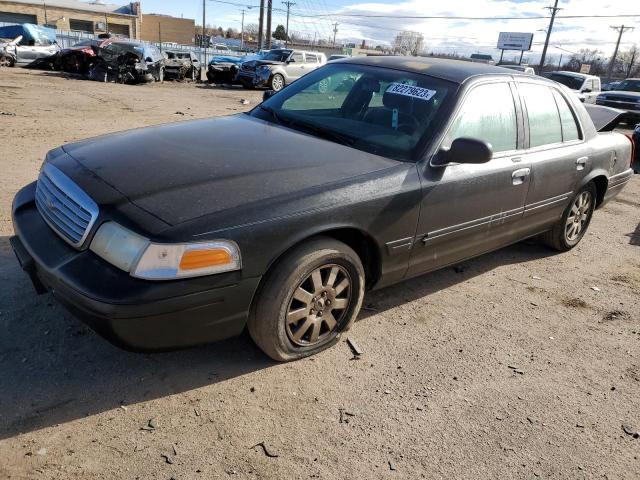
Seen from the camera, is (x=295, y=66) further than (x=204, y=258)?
Yes

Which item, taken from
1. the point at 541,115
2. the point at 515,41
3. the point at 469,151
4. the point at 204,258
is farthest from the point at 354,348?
the point at 515,41

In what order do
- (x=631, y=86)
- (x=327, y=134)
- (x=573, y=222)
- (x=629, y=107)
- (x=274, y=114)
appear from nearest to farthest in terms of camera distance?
(x=327, y=134)
(x=274, y=114)
(x=573, y=222)
(x=629, y=107)
(x=631, y=86)

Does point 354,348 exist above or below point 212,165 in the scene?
below

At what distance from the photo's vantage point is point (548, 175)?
165 inches

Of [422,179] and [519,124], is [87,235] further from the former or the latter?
[519,124]

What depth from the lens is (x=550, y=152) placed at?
4199mm

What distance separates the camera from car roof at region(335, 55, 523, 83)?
3656 mm

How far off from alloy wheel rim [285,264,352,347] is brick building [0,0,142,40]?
54.5 metres

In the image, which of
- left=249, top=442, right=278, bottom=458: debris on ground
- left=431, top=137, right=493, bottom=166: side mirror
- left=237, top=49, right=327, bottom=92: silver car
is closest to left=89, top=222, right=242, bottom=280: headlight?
left=249, top=442, right=278, bottom=458: debris on ground

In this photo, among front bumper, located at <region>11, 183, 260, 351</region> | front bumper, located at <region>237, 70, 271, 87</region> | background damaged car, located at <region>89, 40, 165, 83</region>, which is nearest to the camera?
front bumper, located at <region>11, 183, 260, 351</region>

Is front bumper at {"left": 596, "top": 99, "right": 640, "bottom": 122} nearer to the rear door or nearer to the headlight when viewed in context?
the rear door

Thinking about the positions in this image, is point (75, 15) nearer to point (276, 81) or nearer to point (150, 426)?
point (276, 81)

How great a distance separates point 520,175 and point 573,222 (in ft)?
5.08

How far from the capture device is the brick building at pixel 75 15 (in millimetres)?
47872
